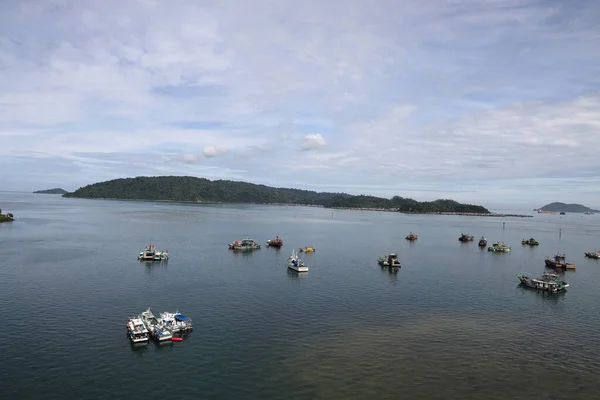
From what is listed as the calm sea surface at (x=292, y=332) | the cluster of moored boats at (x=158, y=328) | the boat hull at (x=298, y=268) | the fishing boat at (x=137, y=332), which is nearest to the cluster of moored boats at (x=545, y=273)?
the calm sea surface at (x=292, y=332)

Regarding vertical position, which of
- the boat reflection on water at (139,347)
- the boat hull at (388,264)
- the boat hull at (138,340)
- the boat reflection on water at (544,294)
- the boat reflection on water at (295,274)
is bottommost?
the boat reflection on water at (139,347)

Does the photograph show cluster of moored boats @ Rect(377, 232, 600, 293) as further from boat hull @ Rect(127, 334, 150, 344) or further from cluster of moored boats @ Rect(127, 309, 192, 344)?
boat hull @ Rect(127, 334, 150, 344)

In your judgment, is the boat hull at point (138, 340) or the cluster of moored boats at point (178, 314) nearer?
the boat hull at point (138, 340)

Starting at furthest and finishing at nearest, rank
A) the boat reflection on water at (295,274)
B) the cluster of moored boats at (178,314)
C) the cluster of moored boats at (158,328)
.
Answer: the boat reflection on water at (295,274) → the cluster of moored boats at (178,314) → the cluster of moored boats at (158,328)

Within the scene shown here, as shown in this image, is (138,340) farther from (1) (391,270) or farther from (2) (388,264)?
(2) (388,264)

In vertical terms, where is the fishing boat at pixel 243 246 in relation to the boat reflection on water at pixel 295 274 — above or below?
above

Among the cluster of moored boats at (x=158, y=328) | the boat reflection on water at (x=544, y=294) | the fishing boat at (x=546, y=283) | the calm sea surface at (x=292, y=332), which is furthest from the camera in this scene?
the fishing boat at (x=546, y=283)

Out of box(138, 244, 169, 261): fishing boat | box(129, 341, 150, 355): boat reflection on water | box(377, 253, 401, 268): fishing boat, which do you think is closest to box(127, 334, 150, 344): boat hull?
box(129, 341, 150, 355): boat reflection on water

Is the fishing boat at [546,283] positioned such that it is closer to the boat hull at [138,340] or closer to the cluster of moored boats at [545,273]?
the cluster of moored boats at [545,273]
